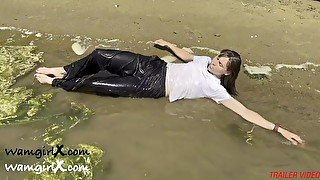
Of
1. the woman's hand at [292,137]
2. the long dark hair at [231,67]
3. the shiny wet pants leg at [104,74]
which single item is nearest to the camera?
the woman's hand at [292,137]

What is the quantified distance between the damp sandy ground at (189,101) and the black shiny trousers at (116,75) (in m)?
0.10

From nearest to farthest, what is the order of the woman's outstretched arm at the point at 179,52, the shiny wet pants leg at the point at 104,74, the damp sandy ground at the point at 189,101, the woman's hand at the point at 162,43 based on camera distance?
the damp sandy ground at the point at 189,101 < the shiny wet pants leg at the point at 104,74 < the woman's outstretched arm at the point at 179,52 < the woman's hand at the point at 162,43

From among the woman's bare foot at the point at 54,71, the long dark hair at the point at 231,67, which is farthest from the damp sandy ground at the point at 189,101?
the long dark hair at the point at 231,67

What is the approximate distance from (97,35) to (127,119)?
6.20 feet

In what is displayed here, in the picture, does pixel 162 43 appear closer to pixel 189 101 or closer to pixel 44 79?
pixel 189 101

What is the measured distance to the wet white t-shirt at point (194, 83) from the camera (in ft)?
14.3

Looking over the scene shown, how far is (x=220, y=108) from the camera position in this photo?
459cm

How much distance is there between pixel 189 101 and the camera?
461 cm

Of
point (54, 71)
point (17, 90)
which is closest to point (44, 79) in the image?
point (54, 71)

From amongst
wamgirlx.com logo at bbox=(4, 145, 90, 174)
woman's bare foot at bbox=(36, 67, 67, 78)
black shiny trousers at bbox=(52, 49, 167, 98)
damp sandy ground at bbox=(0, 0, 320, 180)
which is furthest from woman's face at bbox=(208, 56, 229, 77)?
woman's bare foot at bbox=(36, 67, 67, 78)

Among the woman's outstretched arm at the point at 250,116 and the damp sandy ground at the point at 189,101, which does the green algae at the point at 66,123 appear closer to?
the damp sandy ground at the point at 189,101

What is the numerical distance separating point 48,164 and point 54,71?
4.48 feet

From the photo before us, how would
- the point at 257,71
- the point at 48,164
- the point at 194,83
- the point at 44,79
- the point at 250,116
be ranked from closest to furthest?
the point at 48,164 → the point at 250,116 → the point at 194,83 → the point at 44,79 → the point at 257,71

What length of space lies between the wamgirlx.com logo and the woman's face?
Answer: 1488mm
